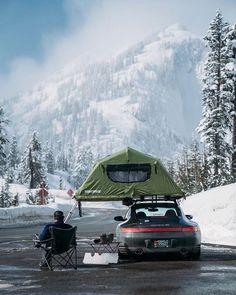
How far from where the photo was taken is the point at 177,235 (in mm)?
12609

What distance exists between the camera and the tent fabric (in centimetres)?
1548

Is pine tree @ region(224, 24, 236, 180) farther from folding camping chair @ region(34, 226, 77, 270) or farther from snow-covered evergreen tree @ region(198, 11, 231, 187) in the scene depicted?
folding camping chair @ region(34, 226, 77, 270)

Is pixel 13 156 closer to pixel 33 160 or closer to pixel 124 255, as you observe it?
pixel 33 160

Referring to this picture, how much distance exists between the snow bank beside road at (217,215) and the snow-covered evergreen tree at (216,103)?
1577 cm

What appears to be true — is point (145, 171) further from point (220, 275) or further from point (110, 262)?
point (220, 275)

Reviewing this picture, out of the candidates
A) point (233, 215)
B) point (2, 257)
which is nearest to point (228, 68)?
point (233, 215)

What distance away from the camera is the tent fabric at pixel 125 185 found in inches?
610

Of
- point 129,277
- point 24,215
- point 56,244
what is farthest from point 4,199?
point 129,277

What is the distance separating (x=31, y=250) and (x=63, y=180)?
176205 mm

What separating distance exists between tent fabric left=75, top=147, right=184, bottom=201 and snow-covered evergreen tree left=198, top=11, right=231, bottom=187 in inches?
1050

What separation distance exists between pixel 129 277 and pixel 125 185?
5.37 m

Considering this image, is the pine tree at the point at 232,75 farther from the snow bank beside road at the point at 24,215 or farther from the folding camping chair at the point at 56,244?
the folding camping chair at the point at 56,244

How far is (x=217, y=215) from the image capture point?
73.6 ft

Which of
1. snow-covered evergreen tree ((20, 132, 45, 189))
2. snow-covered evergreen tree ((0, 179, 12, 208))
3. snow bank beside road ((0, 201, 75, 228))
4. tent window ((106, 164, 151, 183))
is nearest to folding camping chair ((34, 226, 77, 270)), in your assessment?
tent window ((106, 164, 151, 183))
